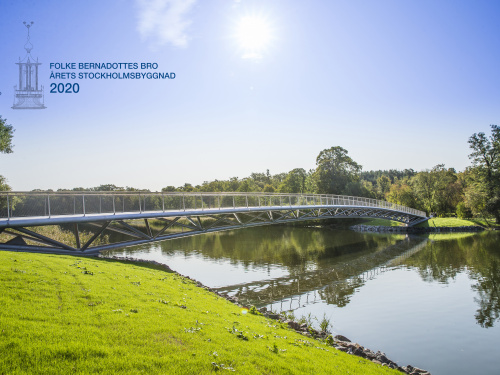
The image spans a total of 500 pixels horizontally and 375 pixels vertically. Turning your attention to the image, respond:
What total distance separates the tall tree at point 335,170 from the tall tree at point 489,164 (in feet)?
78.0

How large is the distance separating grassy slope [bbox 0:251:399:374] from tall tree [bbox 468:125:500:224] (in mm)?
57864

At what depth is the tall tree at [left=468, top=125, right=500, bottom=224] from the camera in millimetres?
53781

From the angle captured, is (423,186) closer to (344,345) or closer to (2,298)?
(344,345)

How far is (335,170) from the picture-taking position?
7306 cm

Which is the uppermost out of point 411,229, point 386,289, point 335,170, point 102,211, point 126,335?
point 335,170

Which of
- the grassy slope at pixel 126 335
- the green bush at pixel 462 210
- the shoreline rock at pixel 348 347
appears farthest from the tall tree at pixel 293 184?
the grassy slope at pixel 126 335

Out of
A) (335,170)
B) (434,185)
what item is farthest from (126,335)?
(434,185)

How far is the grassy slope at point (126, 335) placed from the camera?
5.85 metres

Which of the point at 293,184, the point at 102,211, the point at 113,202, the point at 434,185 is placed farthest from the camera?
the point at 293,184

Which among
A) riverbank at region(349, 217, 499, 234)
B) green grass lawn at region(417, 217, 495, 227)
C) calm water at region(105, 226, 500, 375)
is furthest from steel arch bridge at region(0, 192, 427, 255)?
green grass lawn at region(417, 217, 495, 227)

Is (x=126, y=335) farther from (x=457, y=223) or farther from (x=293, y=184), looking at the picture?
(x=293, y=184)

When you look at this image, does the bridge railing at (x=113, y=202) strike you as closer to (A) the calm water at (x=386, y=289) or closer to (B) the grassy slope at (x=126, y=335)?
(A) the calm water at (x=386, y=289)

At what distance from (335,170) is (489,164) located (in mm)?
28290

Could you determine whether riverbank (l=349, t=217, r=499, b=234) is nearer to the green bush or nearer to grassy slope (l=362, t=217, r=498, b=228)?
grassy slope (l=362, t=217, r=498, b=228)
